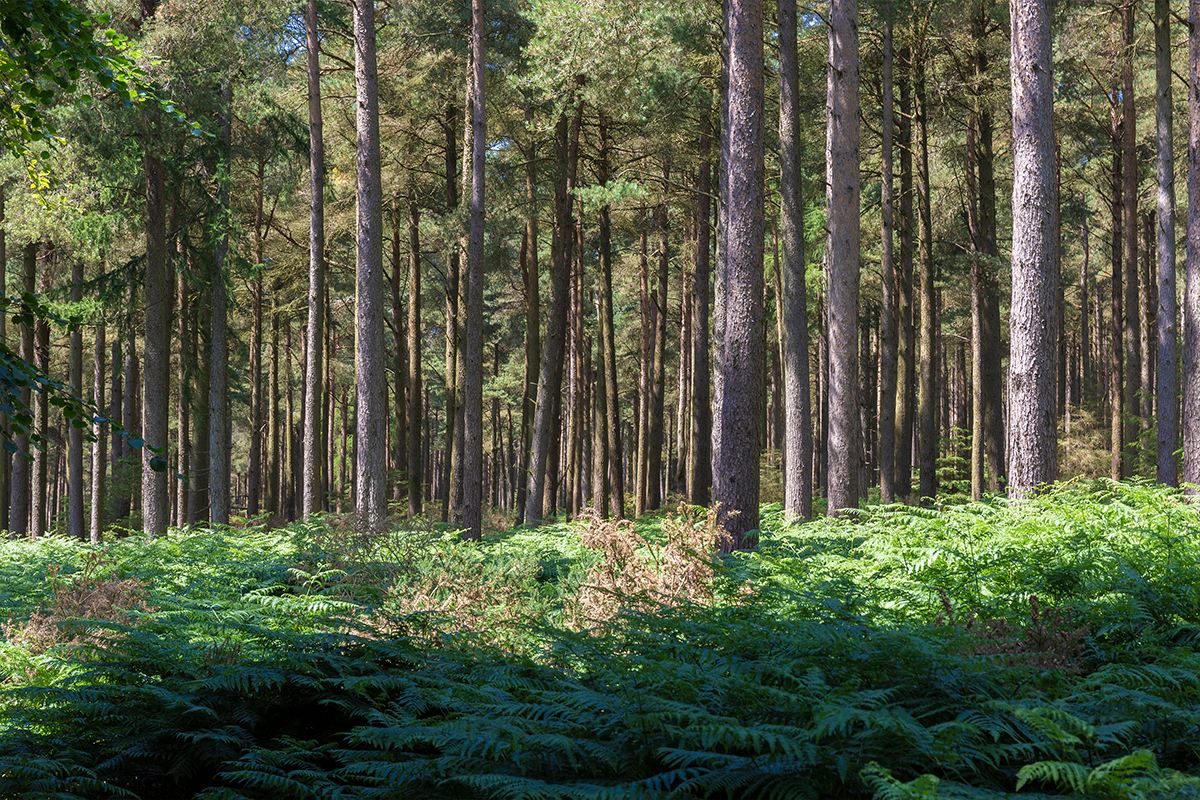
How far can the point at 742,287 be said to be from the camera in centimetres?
892

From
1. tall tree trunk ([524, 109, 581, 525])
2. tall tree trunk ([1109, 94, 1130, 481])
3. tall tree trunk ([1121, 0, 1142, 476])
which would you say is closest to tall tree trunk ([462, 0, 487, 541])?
tall tree trunk ([524, 109, 581, 525])

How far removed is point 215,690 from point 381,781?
59.4 inches

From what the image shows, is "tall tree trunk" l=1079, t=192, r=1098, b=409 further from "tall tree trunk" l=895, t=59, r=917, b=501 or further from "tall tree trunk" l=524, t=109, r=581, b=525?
"tall tree trunk" l=524, t=109, r=581, b=525

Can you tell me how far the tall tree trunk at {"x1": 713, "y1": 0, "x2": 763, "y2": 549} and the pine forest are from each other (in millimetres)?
48

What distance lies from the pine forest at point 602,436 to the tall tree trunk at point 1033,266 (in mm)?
48

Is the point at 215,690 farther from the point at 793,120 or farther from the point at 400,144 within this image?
the point at 400,144

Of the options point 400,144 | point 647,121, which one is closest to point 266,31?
point 400,144

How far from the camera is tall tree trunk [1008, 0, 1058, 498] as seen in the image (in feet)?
29.0

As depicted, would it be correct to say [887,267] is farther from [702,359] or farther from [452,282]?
[452,282]

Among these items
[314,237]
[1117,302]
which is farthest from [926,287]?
[1117,302]

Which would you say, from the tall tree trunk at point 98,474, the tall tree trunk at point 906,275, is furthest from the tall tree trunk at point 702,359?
the tall tree trunk at point 98,474

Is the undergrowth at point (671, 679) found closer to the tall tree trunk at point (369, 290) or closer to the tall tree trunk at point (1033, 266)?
the tall tree trunk at point (1033, 266)

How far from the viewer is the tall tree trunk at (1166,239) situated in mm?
14492

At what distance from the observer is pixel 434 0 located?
16.9m
